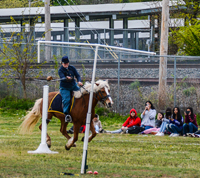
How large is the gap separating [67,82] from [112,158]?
2.57 m

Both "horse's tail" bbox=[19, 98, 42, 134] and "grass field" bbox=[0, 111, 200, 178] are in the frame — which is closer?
"grass field" bbox=[0, 111, 200, 178]

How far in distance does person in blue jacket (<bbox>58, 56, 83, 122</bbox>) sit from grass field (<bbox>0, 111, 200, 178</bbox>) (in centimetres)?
115

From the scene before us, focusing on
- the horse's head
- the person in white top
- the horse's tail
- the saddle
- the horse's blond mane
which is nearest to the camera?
the horse's head

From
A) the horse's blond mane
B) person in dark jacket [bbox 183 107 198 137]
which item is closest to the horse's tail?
the horse's blond mane

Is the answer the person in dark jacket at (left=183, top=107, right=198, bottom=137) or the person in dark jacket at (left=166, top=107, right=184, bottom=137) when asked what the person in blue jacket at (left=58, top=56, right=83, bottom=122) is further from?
the person in dark jacket at (left=183, top=107, right=198, bottom=137)

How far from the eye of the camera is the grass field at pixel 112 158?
7.95 meters

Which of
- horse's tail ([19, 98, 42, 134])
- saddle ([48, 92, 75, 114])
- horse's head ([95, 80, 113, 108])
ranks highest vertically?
horse's head ([95, 80, 113, 108])

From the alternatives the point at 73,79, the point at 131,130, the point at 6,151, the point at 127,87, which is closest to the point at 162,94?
the point at 127,87

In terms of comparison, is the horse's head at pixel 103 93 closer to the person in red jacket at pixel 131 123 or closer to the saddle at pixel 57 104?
the saddle at pixel 57 104

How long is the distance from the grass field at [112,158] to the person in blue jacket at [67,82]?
1155 mm

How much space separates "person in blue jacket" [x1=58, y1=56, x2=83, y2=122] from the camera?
11062mm

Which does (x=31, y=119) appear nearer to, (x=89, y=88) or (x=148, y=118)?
(x=89, y=88)

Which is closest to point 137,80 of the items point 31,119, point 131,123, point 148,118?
point 148,118

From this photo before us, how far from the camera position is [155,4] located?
3050 centimetres
